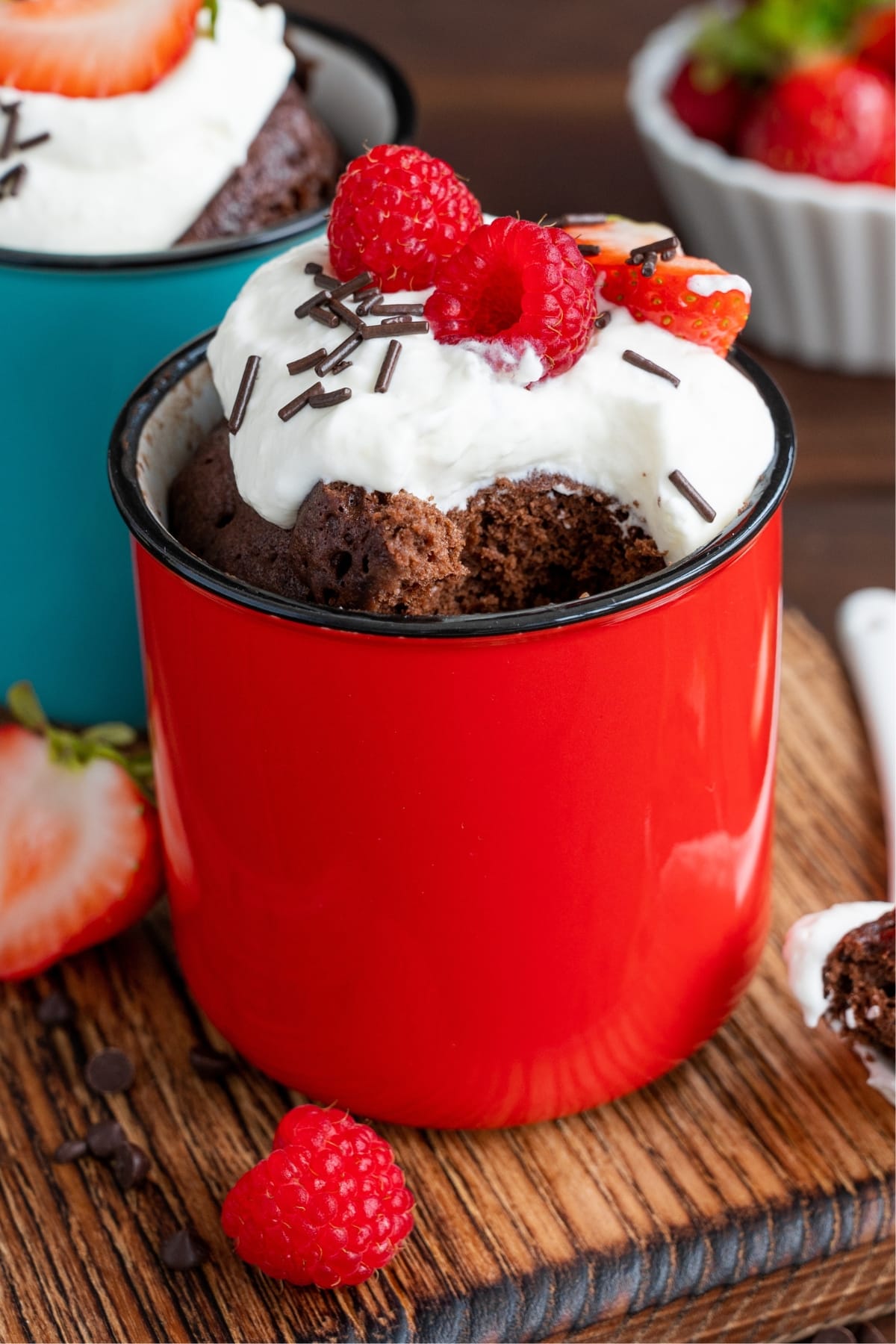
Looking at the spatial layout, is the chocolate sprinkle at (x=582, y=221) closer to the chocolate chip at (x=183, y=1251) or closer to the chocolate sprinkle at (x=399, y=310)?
the chocolate sprinkle at (x=399, y=310)

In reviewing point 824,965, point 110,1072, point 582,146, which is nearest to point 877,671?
point 824,965

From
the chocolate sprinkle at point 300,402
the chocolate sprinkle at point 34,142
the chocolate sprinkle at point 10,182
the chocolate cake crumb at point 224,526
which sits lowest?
the chocolate cake crumb at point 224,526

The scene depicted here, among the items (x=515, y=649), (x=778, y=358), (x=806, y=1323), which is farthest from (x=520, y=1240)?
(x=778, y=358)

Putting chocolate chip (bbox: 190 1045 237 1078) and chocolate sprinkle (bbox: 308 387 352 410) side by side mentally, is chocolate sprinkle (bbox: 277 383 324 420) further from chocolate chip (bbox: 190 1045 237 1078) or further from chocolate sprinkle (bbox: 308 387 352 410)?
chocolate chip (bbox: 190 1045 237 1078)

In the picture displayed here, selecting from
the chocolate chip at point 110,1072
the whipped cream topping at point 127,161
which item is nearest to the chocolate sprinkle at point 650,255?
the whipped cream topping at point 127,161

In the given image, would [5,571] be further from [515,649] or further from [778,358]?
[778,358]

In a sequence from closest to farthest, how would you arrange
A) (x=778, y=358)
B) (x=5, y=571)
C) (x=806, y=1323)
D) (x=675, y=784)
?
1. (x=675, y=784)
2. (x=806, y=1323)
3. (x=5, y=571)
4. (x=778, y=358)
